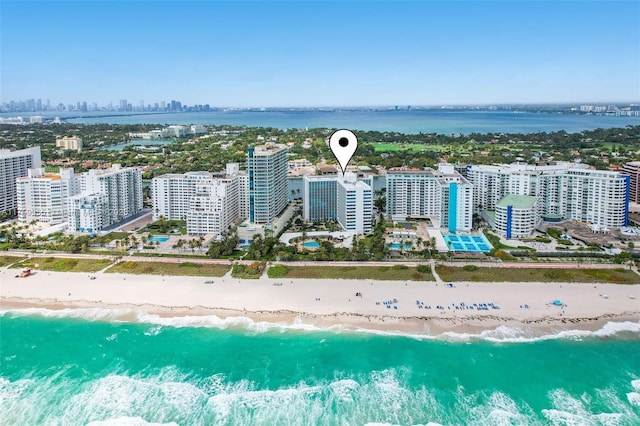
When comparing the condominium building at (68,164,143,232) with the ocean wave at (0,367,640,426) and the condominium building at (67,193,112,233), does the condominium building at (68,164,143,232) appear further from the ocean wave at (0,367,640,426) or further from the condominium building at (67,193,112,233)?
the ocean wave at (0,367,640,426)

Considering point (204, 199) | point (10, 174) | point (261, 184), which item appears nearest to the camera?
point (261, 184)

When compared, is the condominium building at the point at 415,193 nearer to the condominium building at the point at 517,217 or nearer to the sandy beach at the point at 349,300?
the condominium building at the point at 517,217

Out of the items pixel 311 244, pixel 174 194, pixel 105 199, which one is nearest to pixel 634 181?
pixel 311 244

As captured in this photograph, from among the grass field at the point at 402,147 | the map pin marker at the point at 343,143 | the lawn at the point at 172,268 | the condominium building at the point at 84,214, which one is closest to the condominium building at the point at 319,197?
the lawn at the point at 172,268

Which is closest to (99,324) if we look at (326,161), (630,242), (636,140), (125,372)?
(125,372)

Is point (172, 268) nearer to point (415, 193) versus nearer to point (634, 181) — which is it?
point (415, 193)

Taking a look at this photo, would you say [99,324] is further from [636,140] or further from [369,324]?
[636,140]
